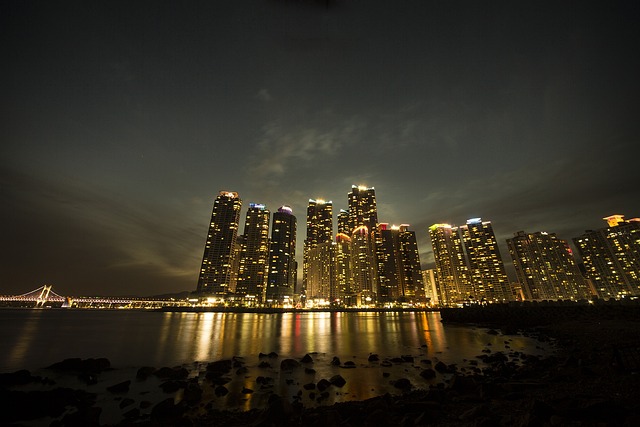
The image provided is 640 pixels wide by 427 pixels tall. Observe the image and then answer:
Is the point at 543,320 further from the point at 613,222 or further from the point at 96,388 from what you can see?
the point at 613,222

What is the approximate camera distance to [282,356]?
30.5 metres

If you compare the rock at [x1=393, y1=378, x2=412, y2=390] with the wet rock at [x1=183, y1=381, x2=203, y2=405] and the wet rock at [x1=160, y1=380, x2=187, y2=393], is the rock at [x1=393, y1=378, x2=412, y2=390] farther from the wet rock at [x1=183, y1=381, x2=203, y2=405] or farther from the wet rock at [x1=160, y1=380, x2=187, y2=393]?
the wet rock at [x1=160, y1=380, x2=187, y2=393]

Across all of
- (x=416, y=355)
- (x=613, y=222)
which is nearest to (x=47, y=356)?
(x=416, y=355)

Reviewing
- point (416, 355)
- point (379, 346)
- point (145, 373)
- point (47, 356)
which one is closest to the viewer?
point (145, 373)

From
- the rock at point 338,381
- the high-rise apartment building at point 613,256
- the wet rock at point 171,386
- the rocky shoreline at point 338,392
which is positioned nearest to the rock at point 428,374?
the rocky shoreline at point 338,392

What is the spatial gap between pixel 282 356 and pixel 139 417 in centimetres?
1858

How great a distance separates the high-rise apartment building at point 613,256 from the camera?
6476 inches

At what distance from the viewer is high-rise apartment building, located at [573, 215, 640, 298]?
6476 inches

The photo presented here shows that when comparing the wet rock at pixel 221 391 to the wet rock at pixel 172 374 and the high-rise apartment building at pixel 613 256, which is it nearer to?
the wet rock at pixel 172 374

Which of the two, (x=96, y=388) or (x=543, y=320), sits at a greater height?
(x=543, y=320)

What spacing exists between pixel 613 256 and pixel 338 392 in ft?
828

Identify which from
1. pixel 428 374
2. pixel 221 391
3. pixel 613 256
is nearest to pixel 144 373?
pixel 221 391

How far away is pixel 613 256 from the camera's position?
570 ft

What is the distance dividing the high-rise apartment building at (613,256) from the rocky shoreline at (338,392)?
227 meters
